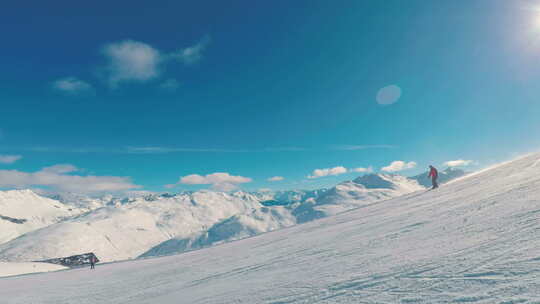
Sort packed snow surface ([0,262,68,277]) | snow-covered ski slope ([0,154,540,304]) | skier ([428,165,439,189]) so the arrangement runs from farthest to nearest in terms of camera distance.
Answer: packed snow surface ([0,262,68,277]) → skier ([428,165,439,189]) → snow-covered ski slope ([0,154,540,304])

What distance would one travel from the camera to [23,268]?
84.8 ft

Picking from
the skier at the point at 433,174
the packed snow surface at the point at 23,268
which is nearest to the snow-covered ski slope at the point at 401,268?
the skier at the point at 433,174

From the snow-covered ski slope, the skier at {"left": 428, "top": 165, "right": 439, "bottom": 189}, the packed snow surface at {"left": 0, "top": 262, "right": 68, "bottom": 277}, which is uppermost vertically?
the skier at {"left": 428, "top": 165, "right": 439, "bottom": 189}

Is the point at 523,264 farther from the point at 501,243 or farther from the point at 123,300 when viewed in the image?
the point at 123,300

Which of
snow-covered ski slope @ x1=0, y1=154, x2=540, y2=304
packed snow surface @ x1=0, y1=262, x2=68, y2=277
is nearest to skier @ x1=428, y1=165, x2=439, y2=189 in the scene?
snow-covered ski slope @ x1=0, y1=154, x2=540, y2=304

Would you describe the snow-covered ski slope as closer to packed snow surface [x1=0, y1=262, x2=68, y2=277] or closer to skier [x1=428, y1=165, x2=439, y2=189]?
skier [x1=428, y1=165, x2=439, y2=189]

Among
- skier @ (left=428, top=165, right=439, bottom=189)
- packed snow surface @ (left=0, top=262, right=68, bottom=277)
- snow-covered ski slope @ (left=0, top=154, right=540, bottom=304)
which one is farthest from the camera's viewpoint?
packed snow surface @ (left=0, top=262, right=68, bottom=277)

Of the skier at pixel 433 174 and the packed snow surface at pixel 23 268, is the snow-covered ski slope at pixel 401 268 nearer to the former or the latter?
the skier at pixel 433 174

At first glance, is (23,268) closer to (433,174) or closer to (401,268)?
(401,268)

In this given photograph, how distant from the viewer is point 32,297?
480 inches

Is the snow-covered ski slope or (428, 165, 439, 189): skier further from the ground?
(428, 165, 439, 189): skier

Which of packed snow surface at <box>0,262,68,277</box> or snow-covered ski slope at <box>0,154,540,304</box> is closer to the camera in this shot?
snow-covered ski slope at <box>0,154,540,304</box>

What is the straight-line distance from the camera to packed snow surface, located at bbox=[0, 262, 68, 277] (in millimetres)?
24092

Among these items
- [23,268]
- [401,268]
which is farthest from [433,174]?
[23,268]
